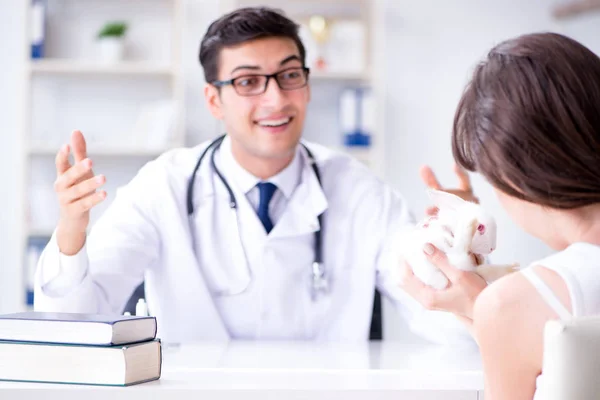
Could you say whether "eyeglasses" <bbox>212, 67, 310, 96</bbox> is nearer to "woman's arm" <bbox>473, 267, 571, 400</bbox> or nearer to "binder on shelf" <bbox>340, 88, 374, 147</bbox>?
"woman's arm" <bbox>473, 267, 571, 400</bbox>

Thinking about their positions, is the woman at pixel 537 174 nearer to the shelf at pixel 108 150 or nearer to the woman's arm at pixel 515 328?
the woman's arm at pixel 515 328

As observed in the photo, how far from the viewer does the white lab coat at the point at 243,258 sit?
2.22m

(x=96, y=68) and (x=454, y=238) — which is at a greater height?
(x=96, y=68)

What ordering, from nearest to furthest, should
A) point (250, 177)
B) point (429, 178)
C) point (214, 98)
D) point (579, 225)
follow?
1. point (579, 225)
2. point (429, 178)
3. point (250, 177)
4. point (214, 98)

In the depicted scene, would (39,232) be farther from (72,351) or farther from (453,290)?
(453,290)

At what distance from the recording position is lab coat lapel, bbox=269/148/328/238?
7.43 feet

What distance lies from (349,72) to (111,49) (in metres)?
1.27

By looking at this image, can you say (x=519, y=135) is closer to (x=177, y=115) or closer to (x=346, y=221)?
(x=346, y=221)

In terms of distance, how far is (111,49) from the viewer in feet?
14.0

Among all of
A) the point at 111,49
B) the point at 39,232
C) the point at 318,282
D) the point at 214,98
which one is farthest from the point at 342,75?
the point at 318,282

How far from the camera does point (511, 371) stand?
1002 millimetres

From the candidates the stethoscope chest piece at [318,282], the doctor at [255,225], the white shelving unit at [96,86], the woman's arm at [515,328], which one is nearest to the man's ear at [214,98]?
the doctor at [255,225]

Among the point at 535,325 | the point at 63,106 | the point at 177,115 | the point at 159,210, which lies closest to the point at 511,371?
the point at 535,325

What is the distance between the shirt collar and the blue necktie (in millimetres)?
16
